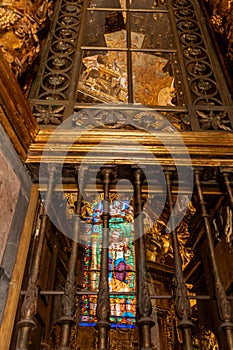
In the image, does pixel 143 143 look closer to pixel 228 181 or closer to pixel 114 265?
pixel 228 181

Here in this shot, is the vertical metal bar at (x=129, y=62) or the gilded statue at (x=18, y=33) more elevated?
the vertical metal bar at (x=129, y=62)

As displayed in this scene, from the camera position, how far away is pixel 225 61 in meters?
3.13

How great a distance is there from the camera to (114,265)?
22.7 ft

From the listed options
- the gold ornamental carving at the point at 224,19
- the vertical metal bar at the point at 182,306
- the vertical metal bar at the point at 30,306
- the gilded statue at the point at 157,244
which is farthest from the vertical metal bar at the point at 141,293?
the gilded statue at the point at 157,244

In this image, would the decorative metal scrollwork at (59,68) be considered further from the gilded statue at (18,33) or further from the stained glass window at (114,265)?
the stained glass window at (114,265)

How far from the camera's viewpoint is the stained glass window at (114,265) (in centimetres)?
612

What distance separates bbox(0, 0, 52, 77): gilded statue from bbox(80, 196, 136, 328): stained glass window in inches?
139

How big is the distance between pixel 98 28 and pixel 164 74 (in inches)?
37.4

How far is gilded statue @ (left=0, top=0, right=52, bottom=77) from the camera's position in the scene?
92.4 inches

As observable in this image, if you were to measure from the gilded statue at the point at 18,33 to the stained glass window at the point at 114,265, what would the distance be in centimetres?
353

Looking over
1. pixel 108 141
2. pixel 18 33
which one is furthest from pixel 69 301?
pixel 18 33

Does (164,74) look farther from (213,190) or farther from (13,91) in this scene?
(13,91)

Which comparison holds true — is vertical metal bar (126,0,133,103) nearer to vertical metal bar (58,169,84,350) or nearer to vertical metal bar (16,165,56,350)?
vertical metal bar (58,169,84,350)

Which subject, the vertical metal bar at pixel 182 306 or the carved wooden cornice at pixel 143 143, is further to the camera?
the carved wooden cornice at pixel 143 143
